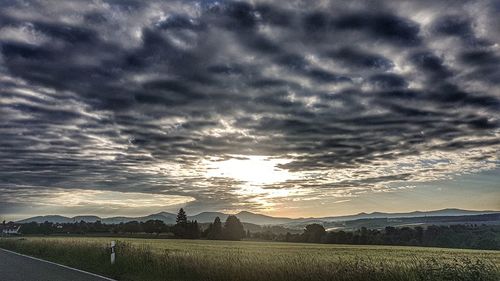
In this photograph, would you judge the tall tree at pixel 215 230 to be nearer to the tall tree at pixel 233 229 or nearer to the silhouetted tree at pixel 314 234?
the tall tree at pixel 233 229

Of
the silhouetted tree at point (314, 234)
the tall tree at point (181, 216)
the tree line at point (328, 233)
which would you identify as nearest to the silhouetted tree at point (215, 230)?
the tree line at point (328, 233)

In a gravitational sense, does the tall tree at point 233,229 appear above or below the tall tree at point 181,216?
below

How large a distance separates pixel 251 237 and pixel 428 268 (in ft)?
A: 276

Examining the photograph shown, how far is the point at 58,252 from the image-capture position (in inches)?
1027

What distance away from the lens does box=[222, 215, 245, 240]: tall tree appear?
95.9m

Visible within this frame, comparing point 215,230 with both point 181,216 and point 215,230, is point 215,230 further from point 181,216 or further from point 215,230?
point 181,216

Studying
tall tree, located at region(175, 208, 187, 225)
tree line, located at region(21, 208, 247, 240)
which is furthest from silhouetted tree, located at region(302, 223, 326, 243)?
tall tree, located at region(175, 208, 187, 225)

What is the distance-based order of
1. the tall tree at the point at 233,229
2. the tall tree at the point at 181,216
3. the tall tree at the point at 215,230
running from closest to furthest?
1. the tall tree at the point at 233,229
2. the tall tree at the point at 215,230
3. the tall tree at the point at 181,216

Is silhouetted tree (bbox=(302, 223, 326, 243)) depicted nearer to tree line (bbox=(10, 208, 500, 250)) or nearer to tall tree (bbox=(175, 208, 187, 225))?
tree line (bbox=(10, 208, 500, 250))

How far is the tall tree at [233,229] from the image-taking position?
95938 mm

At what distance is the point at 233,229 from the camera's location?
9700cm

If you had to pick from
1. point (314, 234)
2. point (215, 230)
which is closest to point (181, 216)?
point (215, 230)

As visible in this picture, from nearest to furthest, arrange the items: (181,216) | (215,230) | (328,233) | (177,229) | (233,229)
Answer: (328,233) → (233,229) → (215,230) → (177,229) → (181,216)

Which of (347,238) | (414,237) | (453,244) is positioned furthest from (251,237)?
(453,244)
